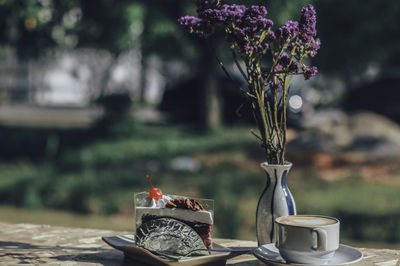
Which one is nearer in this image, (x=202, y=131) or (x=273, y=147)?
(x=273, y=147)

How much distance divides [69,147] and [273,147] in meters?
10.3

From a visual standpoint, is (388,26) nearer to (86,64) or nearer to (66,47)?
(66,47)

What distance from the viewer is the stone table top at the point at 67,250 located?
7.18ft

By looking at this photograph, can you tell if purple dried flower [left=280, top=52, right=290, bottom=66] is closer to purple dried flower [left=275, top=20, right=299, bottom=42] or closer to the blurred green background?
purple dried flower [left=275, top=20, right=299, bottom=42]

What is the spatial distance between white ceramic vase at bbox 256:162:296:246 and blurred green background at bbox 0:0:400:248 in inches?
68.3

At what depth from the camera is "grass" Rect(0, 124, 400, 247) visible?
6453mm

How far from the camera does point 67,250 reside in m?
2.35

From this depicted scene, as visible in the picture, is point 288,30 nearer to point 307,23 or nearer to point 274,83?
point 307,23

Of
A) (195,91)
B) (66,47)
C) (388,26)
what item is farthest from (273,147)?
(195,91)

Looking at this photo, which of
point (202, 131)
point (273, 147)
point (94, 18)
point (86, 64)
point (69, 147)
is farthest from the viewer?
point (86, 64)

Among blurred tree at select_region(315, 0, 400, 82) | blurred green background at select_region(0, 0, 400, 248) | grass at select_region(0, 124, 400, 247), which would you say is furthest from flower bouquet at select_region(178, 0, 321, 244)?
blurred tree at select_region(315, 0, 400, 82)

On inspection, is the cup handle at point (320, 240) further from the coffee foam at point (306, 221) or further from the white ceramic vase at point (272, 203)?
the white ceramic vase at point (272, 203)

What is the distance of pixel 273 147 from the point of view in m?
2.13

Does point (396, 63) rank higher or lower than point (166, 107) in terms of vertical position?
higher
